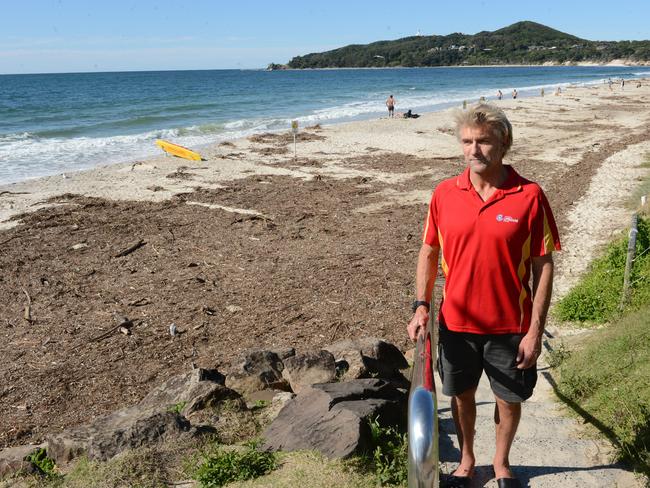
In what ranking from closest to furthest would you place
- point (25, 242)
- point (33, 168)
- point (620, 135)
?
point (25, 242) < point (33, 168) < point (620, 135)

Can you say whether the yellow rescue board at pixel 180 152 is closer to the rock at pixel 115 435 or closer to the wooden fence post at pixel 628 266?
Answer: the wooden fence post at pixel 628 266

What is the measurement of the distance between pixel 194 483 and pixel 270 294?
4840mm

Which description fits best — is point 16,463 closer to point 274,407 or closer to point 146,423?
point 146,423

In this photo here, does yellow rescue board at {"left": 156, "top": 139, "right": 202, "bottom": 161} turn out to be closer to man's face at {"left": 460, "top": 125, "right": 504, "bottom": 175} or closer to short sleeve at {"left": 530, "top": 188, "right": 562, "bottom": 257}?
man's face at {"left": 460, "top": 125, "right": 504, "bottom": 175}

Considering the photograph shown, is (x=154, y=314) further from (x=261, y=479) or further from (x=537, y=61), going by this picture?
(x=537, y=61)

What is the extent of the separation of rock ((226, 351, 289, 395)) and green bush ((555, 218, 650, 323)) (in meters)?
3.11

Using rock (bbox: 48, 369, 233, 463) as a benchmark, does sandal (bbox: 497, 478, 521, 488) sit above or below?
above

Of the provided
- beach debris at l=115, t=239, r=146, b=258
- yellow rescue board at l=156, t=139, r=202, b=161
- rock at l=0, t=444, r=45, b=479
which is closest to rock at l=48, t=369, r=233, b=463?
rock at l=0, t=444, r=45, b=479

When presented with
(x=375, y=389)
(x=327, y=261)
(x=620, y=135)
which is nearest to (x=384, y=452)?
(x=375, y=389)

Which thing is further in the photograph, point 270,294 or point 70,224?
point 70,224

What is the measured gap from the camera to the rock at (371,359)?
477 centimetres

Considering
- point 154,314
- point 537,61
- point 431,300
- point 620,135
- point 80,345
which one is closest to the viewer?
point 431,300

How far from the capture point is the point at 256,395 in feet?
15.6

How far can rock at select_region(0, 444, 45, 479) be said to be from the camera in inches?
161
